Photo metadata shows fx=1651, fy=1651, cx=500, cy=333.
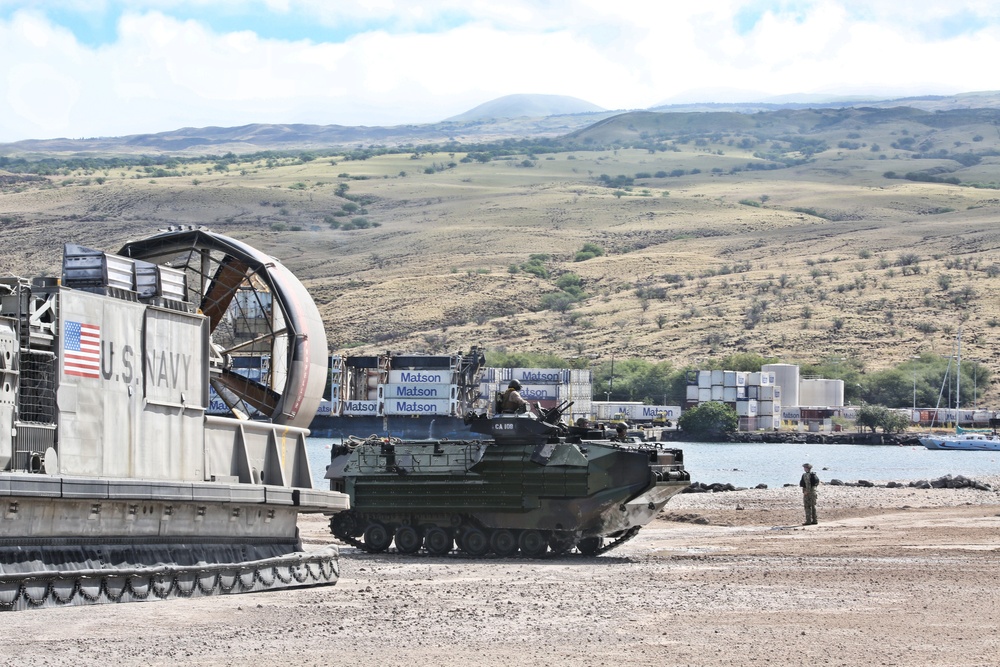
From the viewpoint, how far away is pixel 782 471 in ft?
262

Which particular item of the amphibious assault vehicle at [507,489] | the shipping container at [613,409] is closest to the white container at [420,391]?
the shipping container at [613,409]

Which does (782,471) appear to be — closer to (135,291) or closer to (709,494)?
(709,494)

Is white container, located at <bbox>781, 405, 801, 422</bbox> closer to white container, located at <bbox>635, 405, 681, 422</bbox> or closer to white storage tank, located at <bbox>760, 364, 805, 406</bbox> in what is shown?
white storage tank, located at <bbox>760, 364, 805, 406</bbox>

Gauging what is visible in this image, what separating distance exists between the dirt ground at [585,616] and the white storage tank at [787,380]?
4858 inches

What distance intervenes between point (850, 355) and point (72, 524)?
15338 centimetres

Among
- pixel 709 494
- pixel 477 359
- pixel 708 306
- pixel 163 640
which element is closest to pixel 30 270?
pixel 477 359

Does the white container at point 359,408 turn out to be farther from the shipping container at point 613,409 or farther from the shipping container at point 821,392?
the shipping container at point 821,392

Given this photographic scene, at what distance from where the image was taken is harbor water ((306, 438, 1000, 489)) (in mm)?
72000

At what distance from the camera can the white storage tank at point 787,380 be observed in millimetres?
150625

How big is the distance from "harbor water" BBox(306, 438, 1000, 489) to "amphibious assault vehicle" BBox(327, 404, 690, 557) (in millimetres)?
24379

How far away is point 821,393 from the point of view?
15300cm

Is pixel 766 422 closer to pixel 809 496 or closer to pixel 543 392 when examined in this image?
pixel 543 392

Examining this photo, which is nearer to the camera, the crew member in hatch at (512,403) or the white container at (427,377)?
the crew member in hatch at (512,403)

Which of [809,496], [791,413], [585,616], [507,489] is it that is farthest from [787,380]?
[585,616]
